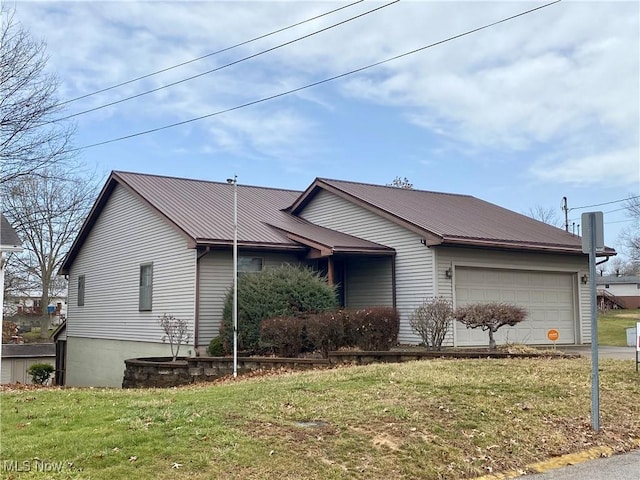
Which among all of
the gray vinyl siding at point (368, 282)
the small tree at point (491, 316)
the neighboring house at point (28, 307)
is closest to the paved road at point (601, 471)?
the small tree at point (491, 316)

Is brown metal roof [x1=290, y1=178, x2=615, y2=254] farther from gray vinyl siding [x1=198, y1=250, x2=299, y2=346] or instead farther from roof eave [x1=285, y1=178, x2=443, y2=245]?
gray vinyl siding [x1=198, y1=250, x2=299, y2=346]

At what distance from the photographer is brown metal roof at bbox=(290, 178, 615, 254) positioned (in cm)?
1762

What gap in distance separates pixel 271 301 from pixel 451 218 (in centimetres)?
670

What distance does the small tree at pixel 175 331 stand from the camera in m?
17.3

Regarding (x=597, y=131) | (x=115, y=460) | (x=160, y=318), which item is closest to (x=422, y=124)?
(x=597, y=131)

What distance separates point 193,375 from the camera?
14875 millimetres

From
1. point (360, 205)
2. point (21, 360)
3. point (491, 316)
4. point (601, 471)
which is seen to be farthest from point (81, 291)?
point (601, 471)

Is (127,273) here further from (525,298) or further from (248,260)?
(525,298)

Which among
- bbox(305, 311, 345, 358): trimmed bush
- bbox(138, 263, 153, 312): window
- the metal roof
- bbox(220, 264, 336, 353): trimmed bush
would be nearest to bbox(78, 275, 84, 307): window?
the metal roof

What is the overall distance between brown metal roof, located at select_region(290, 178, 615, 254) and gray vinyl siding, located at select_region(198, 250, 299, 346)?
447 centimetres

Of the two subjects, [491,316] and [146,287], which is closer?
[491,316]

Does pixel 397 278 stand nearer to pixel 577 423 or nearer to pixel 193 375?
pixel 193 375

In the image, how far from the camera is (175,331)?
17.5m

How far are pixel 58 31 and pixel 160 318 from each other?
8019 mm
